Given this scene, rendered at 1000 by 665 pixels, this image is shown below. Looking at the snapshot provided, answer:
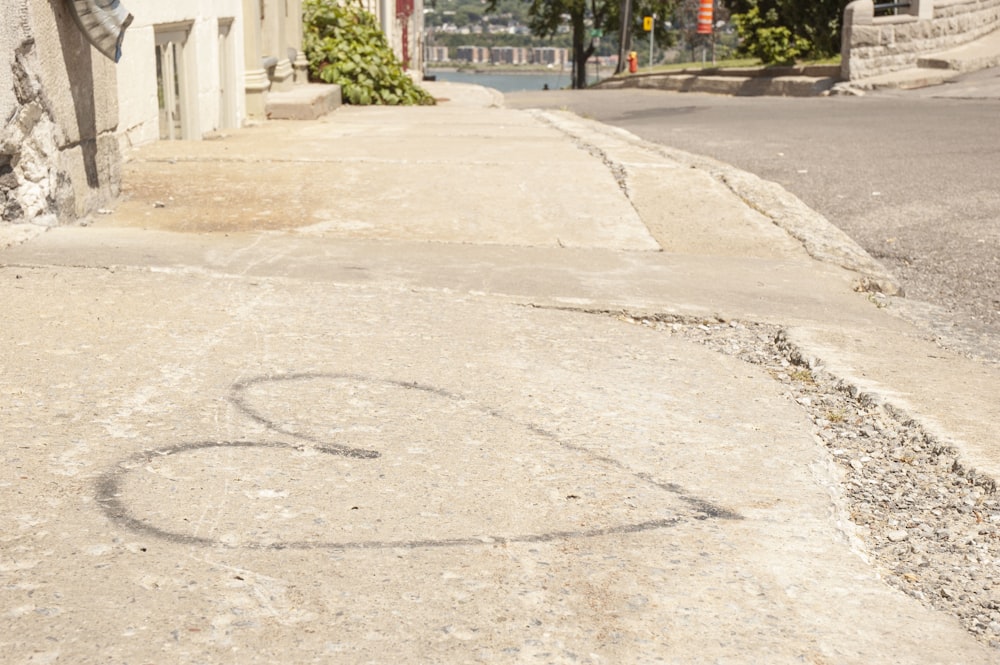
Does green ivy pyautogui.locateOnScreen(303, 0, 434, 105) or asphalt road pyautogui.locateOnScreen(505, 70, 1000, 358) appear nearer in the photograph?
asphalt road pyautogui.locateOnScreen(505, 70, 1000, 358)

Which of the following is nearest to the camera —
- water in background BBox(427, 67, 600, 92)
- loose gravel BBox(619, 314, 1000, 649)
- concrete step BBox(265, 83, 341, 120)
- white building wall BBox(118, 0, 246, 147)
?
loose gravel BBox(619, 314, 1000, 649)

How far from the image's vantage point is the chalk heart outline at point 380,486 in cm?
237

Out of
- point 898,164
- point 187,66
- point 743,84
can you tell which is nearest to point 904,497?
point 898,164

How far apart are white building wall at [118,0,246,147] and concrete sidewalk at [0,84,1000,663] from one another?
2.82 meters

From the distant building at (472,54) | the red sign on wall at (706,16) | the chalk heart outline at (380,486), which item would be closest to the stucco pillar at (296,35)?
the chalk heart outline at (380,486)

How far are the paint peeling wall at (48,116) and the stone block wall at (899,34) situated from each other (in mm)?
15925

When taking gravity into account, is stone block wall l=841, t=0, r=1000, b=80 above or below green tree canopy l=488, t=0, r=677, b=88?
below

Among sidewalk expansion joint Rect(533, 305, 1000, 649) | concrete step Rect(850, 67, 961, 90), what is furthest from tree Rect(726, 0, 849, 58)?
sidewalk expansion joint Rect(533, 305, 1000, 649)

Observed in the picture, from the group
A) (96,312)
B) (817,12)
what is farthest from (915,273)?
(817,12)

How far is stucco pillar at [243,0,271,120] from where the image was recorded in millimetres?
11289

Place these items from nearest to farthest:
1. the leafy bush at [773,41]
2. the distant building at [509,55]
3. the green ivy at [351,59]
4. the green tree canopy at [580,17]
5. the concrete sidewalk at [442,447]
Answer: the concrete sidewalk at [442,447], the green ivy at [351,59], the leafy bush at [773,41], the green tree canopy at [580,17], the distant building at [509,55]

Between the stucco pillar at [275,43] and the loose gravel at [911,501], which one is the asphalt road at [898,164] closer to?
the loose gravel at [911,501]

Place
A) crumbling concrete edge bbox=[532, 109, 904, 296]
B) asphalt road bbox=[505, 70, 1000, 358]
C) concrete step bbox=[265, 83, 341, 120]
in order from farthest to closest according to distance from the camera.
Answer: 1. concrete step bbox=[265, 83, 341, 120]
2. asphalt road bbox=[505, 70, 1000, 358]
3. crumbling concrete edge bbox=[532, 109, 904, 296]

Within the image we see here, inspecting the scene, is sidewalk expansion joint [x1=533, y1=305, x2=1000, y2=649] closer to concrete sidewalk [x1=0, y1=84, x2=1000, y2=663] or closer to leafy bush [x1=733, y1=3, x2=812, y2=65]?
concrete sidewalk [x1=0, y1=84, x2=1000, y2=663]
